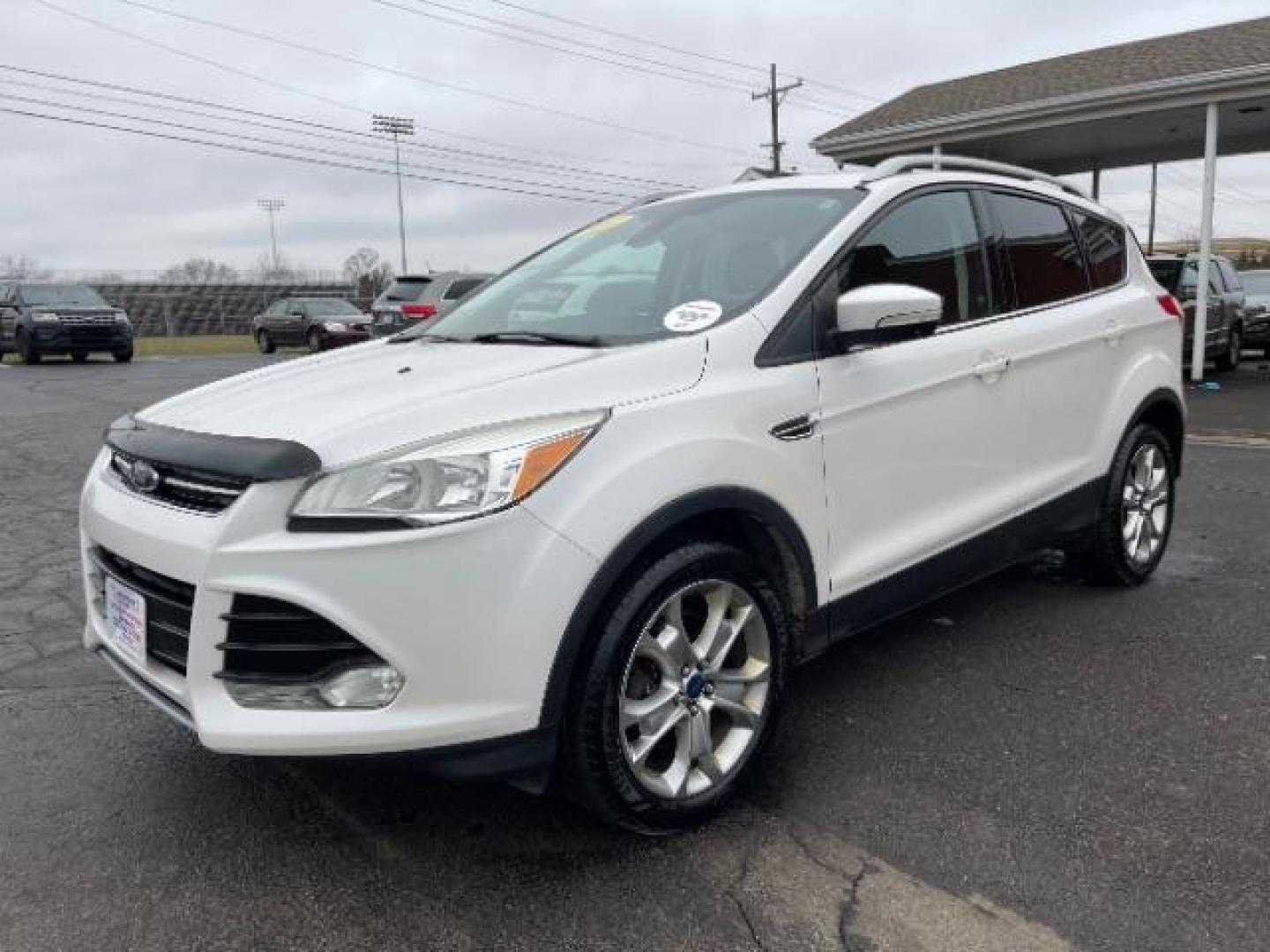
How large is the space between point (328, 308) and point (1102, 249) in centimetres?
2429

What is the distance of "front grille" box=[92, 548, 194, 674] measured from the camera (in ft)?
7.82

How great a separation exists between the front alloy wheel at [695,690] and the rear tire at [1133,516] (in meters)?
2.33

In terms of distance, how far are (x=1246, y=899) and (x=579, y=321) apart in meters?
2.28

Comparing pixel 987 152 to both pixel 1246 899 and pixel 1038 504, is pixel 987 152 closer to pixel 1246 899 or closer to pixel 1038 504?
pixel 1038 504

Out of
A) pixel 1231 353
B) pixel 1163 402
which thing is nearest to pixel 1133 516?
pixel 1163 402

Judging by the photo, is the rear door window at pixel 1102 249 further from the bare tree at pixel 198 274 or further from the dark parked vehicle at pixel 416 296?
the bare tree at pixel 198 274

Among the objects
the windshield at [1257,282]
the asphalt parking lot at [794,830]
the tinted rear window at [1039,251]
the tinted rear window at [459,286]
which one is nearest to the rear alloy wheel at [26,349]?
the tinted rear window at [459,286]

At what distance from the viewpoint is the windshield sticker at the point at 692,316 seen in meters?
2.89

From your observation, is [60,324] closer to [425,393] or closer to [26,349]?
[26,349]

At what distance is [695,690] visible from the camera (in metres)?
2.71

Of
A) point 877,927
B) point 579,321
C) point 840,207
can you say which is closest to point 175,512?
point 579,321

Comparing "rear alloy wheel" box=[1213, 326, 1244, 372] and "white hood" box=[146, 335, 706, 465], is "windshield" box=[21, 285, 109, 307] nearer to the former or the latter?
"rear alloy wheel" box=[1213, 326, 1244, 372]

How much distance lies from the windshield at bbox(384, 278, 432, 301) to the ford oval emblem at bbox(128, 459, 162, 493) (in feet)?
58.3

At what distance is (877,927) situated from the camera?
2330mm
